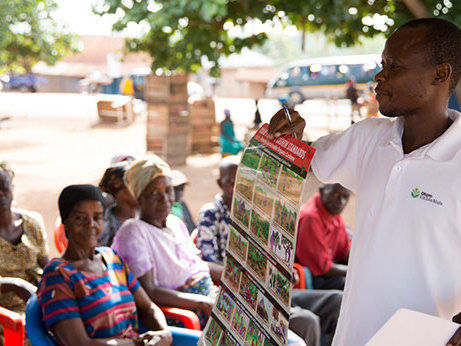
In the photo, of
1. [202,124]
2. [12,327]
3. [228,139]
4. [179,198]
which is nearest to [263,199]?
[12,327]

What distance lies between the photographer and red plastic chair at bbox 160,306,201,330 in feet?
9.04

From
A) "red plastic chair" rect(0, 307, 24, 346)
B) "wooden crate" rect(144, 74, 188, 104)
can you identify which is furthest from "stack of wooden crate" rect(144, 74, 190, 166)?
"red plastic chair" rect(0, 307, 24, 346)

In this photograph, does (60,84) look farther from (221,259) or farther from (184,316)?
(184,316)

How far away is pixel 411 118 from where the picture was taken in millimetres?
1786

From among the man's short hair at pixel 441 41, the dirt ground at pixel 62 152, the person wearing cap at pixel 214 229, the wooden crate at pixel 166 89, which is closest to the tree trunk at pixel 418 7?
the dirt ground at pixel 62 152

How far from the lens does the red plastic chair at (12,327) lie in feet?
8.51

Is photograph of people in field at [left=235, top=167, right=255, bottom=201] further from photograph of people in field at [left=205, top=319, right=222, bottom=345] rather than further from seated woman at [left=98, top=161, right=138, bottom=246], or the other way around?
seated woman at [left=98, top=161, right=138, bottom=246]

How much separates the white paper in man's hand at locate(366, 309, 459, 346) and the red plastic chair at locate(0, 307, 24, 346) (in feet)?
6.17

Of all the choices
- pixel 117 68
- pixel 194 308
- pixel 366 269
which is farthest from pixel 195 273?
pixel 117 68

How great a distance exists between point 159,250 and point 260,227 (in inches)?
47.9

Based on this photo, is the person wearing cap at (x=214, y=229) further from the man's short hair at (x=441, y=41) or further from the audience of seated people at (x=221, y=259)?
the man's short hair at (x=441, y=41)

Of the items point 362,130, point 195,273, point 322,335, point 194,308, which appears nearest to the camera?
point 362,130

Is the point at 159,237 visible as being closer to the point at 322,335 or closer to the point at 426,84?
the point at 322,335

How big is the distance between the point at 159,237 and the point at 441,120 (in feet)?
5.31
